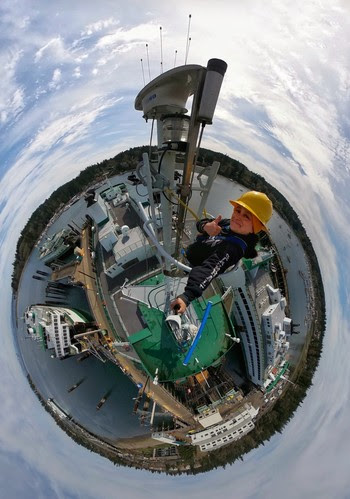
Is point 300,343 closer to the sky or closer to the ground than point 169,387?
closer to the ground

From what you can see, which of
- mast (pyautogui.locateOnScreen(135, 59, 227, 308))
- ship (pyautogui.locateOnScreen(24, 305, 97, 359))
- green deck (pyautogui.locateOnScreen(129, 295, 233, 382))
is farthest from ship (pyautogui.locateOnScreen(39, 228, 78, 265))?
mast (pyautogui.locateOnScreen(135, 59, 227, 308))

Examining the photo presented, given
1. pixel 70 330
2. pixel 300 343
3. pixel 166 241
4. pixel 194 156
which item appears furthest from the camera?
pixel 300 343

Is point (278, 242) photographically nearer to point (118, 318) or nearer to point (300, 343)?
point (300, 343)

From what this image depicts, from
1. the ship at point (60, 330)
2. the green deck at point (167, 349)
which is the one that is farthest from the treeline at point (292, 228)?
the green deck at point (167, 349)

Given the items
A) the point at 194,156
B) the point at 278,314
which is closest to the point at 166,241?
the point at 194,156

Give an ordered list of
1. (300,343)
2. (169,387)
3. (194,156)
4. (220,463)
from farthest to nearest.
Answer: (300,343)
(220,463)
(169,387)
(194,156)

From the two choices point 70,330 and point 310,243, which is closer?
point 70,330

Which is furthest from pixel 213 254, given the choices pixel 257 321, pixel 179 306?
pixel 257 321
